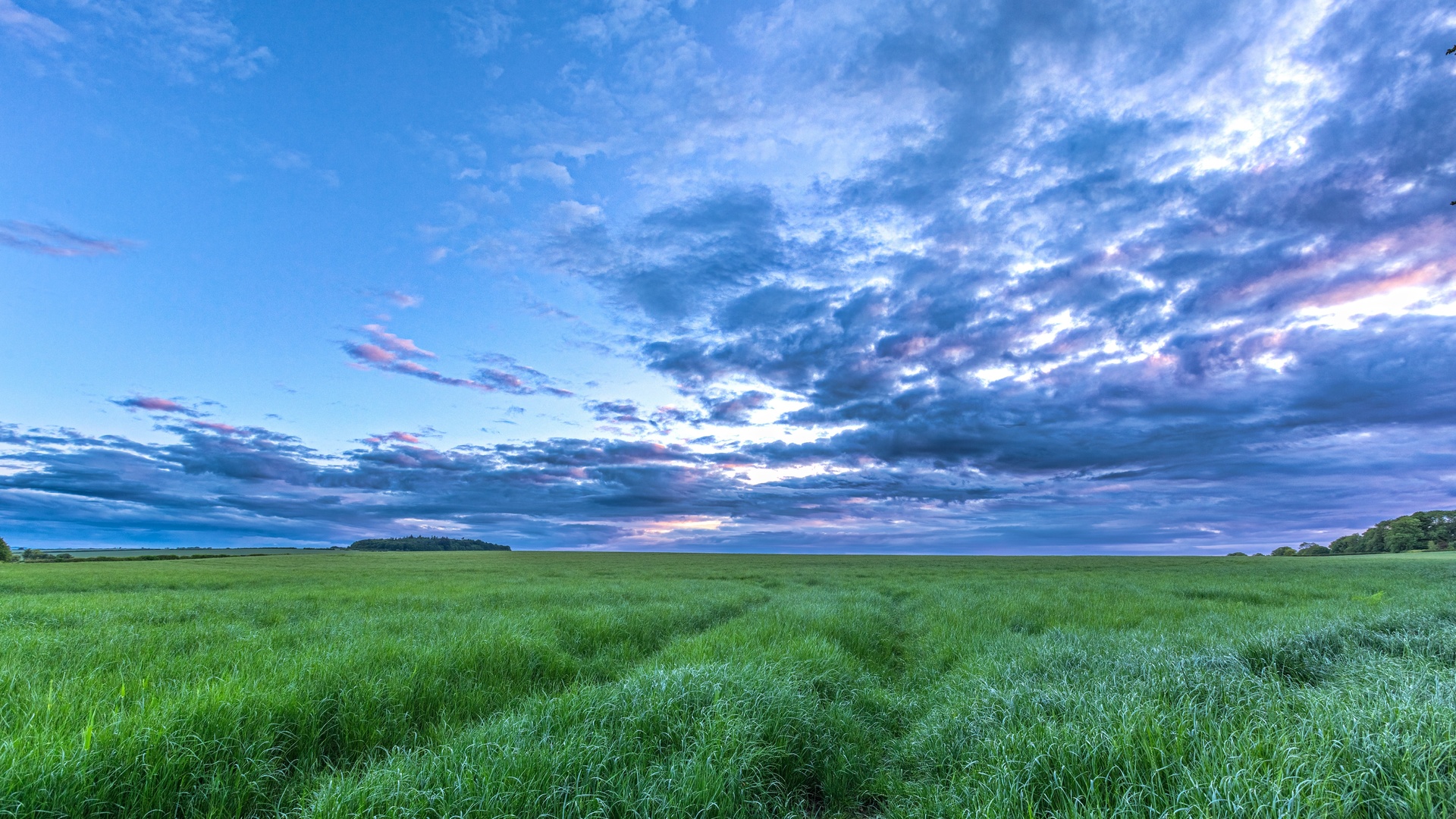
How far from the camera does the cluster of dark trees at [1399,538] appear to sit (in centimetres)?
8206

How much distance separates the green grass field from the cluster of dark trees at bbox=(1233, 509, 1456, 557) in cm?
10601

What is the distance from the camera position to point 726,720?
5762mm

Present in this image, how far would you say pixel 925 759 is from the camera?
5.94 meters

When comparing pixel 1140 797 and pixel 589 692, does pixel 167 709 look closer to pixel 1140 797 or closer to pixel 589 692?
pixel 589 692

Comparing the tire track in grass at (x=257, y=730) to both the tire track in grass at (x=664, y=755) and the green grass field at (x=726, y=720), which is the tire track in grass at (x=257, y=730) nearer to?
the green grass field at (x=726, y=720)

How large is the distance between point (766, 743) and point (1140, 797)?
3.19 meters

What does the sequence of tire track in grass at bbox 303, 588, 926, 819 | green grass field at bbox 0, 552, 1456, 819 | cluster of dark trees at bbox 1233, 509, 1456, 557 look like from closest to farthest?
green grass field at bbox 0, 552, 1456, 819 < tire track in grass at bbox 303, 588, 926, 819 < cluster of dark trees at bbox 1233, 509, 1456, 557

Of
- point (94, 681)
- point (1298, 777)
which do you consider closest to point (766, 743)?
point (1298, 777)

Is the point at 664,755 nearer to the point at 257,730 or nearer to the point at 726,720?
the point at 726,720

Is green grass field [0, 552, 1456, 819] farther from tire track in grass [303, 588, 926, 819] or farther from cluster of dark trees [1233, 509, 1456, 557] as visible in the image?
cluster of dark trees [1233, 509, 1456, 557]

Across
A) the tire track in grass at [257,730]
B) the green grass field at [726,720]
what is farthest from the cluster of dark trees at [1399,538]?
the tire track in grass at [257,730]

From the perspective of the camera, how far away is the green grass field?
4.25 m

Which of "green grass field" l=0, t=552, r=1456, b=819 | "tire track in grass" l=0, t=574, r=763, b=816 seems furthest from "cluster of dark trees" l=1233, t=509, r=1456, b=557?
"tire track in grass" l=0, t=574, r=763, b=816

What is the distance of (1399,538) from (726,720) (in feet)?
420
